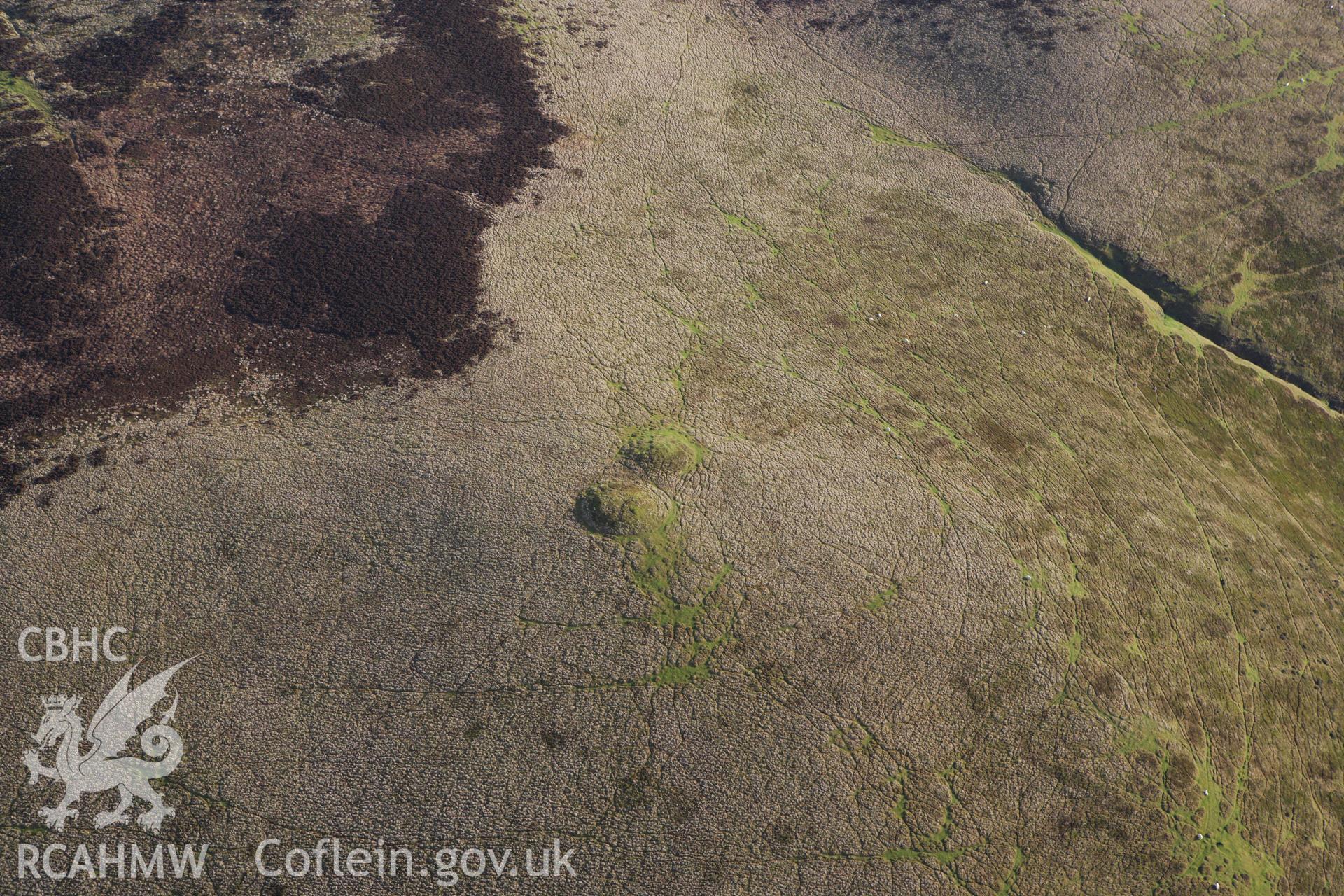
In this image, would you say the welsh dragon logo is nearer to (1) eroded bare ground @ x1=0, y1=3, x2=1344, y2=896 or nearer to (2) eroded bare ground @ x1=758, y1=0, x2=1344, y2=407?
(1) eroded bare ground @ x1=0, y1=3, x2=1344, y2=896

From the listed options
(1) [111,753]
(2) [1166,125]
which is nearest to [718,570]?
(1) [111,753]

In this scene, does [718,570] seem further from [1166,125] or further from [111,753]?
[1166,125]

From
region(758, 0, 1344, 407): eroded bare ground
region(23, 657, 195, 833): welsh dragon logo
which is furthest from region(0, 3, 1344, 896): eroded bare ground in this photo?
region(758, 0, 1344, 407): eroded bare ground

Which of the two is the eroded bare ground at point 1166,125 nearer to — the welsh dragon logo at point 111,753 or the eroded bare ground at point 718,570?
the eroded bare ground at point 718,570

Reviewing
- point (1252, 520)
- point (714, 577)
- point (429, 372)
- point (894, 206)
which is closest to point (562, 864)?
point (714, 577)

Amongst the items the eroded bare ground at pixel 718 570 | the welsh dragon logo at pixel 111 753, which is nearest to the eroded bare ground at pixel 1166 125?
the eroded bare ground at pixel 718 570

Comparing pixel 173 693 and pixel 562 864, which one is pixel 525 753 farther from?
pixel 173 693
